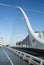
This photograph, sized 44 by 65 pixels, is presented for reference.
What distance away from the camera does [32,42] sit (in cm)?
2553

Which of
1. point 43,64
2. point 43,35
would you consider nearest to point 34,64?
point 43,64

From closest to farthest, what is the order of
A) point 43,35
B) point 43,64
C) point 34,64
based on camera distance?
1. point 43,64
2. point 34,64
3. point 43,35

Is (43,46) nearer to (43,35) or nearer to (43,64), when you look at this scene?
(43,64)

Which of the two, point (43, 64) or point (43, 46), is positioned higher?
point (43, 46)

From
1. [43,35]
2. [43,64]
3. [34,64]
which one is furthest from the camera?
[43,35]

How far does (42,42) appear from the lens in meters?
19.0

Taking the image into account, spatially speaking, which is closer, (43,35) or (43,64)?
(43,64)

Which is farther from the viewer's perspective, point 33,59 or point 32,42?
point 32,42

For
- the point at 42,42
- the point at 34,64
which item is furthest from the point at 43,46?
the point at 34,64

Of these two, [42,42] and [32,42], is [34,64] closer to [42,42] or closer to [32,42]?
[42,42]

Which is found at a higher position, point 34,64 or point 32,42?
point 32,42

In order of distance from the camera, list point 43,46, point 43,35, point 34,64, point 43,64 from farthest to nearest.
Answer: point 43,35
point 43,46
point 34,64
point 43,64

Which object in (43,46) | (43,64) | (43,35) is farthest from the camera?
(43,35)

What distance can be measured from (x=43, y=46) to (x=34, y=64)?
1994 millimetres
